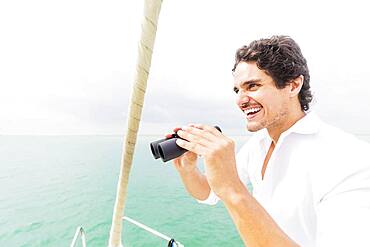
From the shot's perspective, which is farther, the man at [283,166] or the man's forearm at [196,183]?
the man's forearm at [196,183]

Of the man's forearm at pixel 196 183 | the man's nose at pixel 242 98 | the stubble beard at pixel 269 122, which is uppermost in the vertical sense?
the man's nose at pixel 242 98

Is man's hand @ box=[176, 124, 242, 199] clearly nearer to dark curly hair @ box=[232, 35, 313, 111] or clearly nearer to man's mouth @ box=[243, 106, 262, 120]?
man's mouth @ box=[243, 106, 262, 120]

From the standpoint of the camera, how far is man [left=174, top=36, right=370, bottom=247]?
64 centimetres

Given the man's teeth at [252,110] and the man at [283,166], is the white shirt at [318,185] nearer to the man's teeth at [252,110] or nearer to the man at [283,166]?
the man at [283,166]

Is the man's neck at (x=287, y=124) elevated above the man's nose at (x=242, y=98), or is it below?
below

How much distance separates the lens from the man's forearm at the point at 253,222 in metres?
0.64

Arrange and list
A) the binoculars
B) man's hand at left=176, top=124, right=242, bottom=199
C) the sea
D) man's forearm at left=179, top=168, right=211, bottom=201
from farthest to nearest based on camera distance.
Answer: the sea < man's forearm at left=179, top=168, right=211, bottom=201 < the binoculars < man's hand at left=176, top=124, right=242, bottom=199

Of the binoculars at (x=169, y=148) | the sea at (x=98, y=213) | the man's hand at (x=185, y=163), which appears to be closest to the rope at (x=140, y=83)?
the binoculars at (x=169, y=148)

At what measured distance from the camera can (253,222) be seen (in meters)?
0.66

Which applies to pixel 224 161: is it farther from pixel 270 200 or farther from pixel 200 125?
pixel 270 200

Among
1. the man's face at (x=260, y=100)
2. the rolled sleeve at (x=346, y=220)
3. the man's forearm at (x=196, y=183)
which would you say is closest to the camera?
the rolled sleeve at (x=346, y=220)

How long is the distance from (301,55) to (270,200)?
76 cm

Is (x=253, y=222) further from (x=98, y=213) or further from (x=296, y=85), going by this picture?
(x=98, y=213)

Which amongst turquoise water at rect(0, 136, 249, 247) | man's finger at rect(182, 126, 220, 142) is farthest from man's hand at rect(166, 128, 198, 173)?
turquoise water at rect(0, 136, 249, 247)
